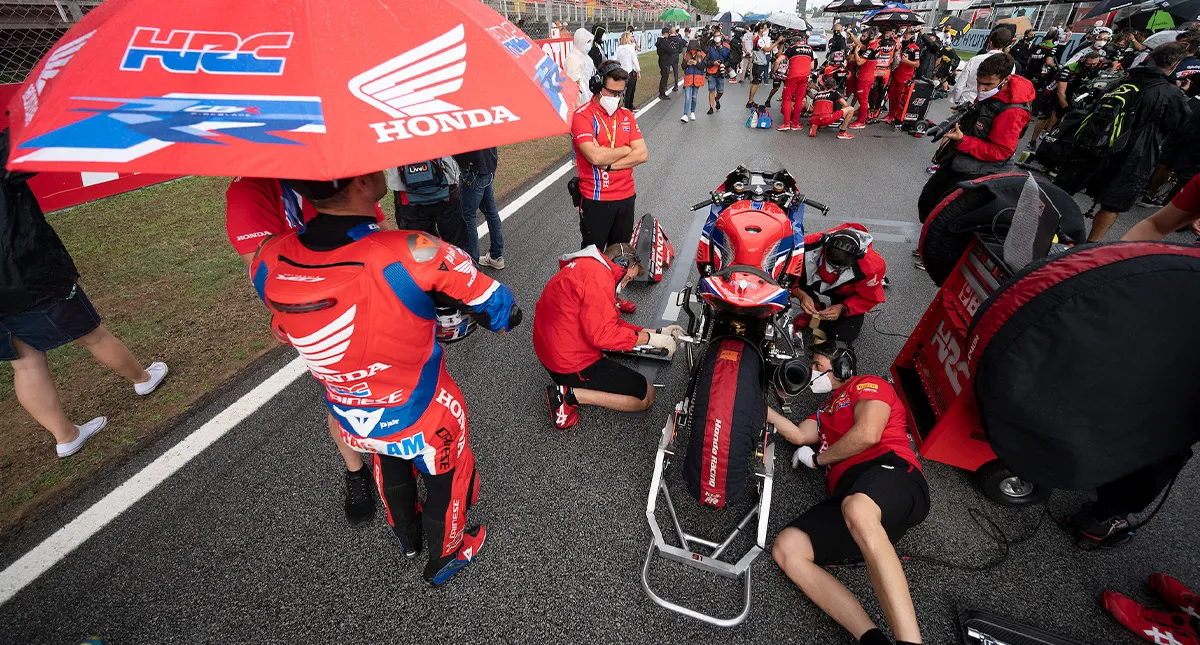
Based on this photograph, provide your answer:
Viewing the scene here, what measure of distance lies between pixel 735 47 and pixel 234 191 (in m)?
17.5

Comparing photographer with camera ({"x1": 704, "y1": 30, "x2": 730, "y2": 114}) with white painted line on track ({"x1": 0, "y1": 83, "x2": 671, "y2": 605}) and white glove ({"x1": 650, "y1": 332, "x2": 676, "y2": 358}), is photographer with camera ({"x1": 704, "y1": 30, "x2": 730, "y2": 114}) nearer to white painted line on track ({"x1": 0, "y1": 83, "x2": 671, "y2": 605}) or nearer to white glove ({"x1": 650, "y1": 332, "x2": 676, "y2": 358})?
white glove ({"x1": 650, "y1": 332, "x2": 676, "y2": 358})

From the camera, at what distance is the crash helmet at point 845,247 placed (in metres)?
3.37

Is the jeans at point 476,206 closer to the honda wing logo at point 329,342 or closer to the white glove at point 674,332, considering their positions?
the white glove at point 674,332

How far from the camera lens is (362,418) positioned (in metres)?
1.90

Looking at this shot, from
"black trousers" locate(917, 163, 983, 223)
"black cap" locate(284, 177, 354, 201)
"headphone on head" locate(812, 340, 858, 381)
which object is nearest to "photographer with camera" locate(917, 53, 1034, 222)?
"black trousers" locate(917, 163, 983, 223)

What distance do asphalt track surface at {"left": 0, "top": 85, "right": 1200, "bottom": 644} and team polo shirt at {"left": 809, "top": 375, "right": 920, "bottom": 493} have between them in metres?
0.31

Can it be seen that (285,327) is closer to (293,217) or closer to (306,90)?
(306,90)

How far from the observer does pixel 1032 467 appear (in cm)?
195

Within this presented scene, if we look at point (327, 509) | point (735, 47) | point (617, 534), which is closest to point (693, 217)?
point (617, 534)

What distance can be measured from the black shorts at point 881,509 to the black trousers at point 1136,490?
827 millimetres

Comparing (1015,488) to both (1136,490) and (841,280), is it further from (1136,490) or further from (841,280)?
(841,280)

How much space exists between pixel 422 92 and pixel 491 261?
3.84m

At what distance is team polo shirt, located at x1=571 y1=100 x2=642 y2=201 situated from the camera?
13.5 ft

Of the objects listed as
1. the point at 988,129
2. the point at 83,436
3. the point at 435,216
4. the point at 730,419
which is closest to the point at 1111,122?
the point at 988,129
